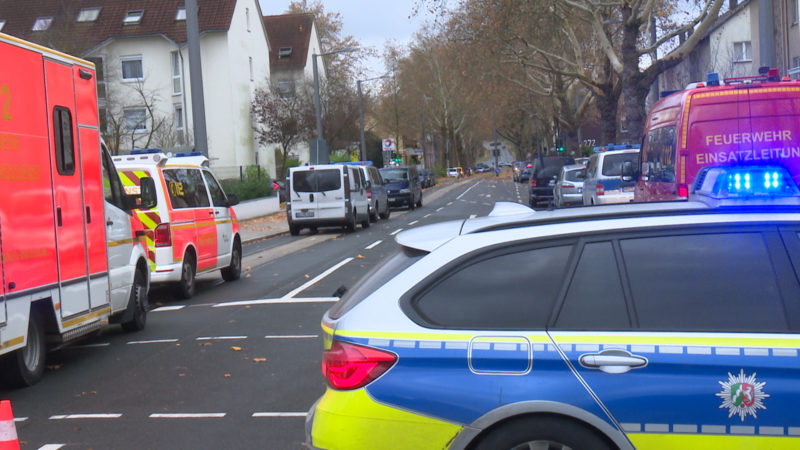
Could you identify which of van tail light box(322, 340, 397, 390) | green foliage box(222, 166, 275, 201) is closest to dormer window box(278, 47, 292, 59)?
green foliage box(222, 166, 275, 201)

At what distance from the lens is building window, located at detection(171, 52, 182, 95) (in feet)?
170

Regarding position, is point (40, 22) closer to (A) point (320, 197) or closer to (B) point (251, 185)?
(B) point (251, 185)

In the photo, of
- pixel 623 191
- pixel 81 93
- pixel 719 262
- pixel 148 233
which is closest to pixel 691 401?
pixel 719 262

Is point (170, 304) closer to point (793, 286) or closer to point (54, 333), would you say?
point (54, 333)

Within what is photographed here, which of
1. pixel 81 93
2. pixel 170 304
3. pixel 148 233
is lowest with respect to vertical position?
pixel 170 304

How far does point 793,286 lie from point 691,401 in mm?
679

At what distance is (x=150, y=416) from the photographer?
22.4ft

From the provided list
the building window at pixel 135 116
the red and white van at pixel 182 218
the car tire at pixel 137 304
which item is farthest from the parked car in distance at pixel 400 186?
the car tire at pixel 137 304

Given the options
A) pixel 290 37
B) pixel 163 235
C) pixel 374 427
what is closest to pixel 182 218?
pixel 163 235

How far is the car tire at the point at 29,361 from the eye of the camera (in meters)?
7.81

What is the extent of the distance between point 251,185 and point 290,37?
105ft

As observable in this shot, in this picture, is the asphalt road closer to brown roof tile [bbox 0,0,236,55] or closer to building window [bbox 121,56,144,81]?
brown roof tile [bbox 0,0,236,55]

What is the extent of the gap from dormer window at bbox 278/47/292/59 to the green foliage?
89.8ft

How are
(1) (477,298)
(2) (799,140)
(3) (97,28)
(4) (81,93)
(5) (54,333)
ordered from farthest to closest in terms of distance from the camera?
(3) (97,28) < (2) (799,140) < (4) (81,93) < (5) (54,333) < (1) (477,298)
